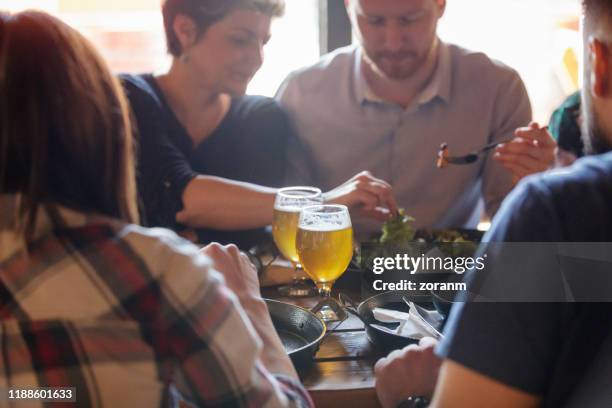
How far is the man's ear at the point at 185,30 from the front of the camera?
1785mm

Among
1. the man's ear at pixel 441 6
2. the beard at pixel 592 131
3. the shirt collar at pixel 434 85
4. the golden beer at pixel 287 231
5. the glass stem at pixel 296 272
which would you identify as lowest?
the glass stem at pixel 296 272

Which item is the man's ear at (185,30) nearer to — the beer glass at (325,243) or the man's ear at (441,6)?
the man's ear at (441,6)

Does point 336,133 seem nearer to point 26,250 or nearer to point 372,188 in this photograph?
point 372,188

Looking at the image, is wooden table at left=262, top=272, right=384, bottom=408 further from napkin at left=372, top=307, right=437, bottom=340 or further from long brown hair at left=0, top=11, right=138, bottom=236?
long brown hair at left=0, top=11, right=138, bottom=236

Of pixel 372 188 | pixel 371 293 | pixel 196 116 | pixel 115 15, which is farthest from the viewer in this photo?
pixel 115 15

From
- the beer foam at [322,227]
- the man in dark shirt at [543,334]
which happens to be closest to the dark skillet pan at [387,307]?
the beer foam at [322,227]

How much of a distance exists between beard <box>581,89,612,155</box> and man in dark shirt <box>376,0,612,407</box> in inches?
3.8

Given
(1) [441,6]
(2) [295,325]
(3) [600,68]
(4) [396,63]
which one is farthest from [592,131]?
(1) [441,6]

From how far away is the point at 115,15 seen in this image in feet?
8.93

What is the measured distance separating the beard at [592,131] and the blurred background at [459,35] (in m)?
1.95

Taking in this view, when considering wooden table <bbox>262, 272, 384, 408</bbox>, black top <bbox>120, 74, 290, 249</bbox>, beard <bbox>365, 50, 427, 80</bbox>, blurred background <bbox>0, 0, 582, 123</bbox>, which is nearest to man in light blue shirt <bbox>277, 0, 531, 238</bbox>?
beard <bbox>365, 50, 427, 80</bbox>

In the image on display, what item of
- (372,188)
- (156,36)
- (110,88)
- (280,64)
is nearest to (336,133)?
(372,188)

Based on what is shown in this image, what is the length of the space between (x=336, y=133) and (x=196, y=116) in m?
0.45

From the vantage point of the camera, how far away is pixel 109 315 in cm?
62
